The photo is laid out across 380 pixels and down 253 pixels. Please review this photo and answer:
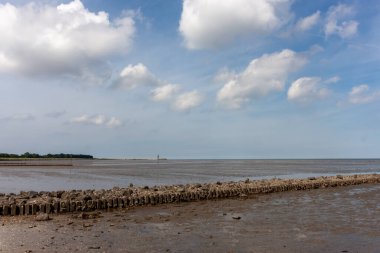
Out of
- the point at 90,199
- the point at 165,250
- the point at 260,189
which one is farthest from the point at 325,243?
the point at 260,189

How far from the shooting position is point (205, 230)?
577 inches

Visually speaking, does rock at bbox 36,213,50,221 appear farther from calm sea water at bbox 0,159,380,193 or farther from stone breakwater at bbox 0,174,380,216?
calm sea water at bbox 0,159,380,193

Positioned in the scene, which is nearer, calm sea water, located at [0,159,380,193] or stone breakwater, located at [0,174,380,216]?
stone breakwater, located at [0,174,380,216]

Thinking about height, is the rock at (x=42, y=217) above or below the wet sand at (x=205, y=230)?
above

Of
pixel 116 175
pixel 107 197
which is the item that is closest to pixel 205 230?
pixel 107 197

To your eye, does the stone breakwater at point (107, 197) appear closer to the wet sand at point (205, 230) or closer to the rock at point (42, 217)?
the wet sand at point (205, 230)

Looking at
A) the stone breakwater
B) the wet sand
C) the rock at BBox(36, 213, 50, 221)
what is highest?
the stone breakwater

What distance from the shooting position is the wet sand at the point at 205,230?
12047 mm

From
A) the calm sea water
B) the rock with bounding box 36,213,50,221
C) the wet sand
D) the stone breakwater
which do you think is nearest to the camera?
the wet sand

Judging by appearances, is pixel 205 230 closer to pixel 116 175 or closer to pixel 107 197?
pixel 107 197

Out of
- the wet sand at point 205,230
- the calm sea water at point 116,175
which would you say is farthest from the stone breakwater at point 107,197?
Result: the calm sea water at point 116,175

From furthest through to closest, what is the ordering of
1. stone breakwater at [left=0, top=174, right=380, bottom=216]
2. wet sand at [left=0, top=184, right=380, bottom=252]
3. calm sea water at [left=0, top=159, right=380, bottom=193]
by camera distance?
calm sea water at [left=0, top=159, right=380, bottom=193]
stone breakwater at [left=0, top=174, right=380, bottom=216]
wet sand at [left=0, top=184, right=380, bottom=252]

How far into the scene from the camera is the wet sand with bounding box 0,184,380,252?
1205cm

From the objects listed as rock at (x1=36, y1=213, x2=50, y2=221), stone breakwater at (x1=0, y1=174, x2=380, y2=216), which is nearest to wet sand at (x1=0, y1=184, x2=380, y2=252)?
rock at (x1=36, y1=213, x2=50, y2=221)
